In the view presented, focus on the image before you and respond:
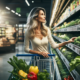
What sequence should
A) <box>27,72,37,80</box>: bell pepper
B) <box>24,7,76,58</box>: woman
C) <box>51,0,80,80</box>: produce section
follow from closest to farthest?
<box>27,72,37,80</box>: bell pepper → <box>51,0,80,80</box>: produce section → <box>24,7,76,58</box>: woman

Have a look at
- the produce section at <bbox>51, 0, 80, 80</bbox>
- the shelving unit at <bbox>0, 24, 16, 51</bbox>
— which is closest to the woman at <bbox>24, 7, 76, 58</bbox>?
the produce section at <bbox>51, 0, 80, 80</bbox>

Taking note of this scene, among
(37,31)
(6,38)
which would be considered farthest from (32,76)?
(6,38)

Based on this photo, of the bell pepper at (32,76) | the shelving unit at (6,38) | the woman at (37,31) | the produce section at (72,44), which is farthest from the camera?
the shelving unit at (6,38)

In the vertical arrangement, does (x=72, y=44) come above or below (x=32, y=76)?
above

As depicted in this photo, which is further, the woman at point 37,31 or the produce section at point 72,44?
the woman at point 37,31

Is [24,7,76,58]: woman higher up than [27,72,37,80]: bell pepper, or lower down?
higher up

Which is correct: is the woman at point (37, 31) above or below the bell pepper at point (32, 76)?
above

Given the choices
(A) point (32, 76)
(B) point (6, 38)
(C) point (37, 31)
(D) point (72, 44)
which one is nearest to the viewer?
(A) point (32, 76)

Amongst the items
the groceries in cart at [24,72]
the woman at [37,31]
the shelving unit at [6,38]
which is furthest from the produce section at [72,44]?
the shelving unit at [6,38]

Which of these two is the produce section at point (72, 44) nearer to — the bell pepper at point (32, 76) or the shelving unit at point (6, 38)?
the bell pepper at point (32, 76)

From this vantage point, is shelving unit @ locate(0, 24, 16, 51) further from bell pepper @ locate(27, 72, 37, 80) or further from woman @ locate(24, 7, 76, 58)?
bell pepper @ locate(27, 72, 37, 80)

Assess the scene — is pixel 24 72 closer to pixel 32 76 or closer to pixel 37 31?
pixel 32 76

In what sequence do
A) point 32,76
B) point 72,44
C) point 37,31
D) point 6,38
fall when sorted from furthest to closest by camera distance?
point 6,38, point 72,44, point 37,31, point 32,76

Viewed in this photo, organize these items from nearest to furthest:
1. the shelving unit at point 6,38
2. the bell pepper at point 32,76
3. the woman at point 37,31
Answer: the bell pepper at point 32,76 → the woman at point 37,31 → the shelving unit at point 6,38
